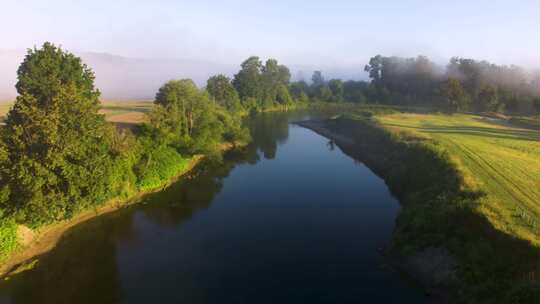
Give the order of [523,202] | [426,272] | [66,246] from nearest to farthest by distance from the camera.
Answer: [426,272] → [523,202] → [66,246]

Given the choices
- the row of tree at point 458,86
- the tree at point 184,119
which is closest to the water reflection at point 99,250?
the tree at point 184,119

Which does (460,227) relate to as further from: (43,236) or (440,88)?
(440,88)

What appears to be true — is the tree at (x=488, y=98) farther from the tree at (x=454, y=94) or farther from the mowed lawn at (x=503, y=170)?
the mowed lawn at (x=503, y=170)

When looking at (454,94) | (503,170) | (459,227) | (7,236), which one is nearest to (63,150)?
(7,236)

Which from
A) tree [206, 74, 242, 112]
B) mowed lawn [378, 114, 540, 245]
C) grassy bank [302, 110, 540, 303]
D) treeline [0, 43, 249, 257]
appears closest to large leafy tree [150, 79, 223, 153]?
treeline [0, 43, 249, 257]

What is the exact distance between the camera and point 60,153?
26109mm

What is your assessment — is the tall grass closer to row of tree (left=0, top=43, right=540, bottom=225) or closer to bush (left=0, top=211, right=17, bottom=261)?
row of tree (left=0, top=43, right=540, bottom=225)

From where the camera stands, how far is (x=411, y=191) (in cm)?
3684

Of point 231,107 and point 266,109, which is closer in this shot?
point 231,107

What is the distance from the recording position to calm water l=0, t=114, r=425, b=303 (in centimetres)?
2167

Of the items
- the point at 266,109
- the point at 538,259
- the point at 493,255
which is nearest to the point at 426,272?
the point at 493,255

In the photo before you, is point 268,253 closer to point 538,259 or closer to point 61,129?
point 538,259

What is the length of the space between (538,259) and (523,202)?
867 centimetres

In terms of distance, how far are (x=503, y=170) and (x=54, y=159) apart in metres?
42.7
